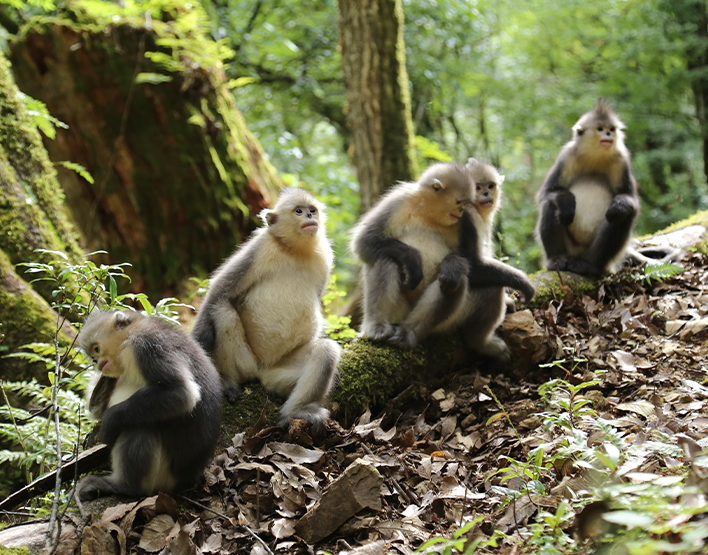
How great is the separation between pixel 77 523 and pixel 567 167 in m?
6.28

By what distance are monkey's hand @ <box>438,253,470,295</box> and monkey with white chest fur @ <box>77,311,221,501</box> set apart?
87.0 inches

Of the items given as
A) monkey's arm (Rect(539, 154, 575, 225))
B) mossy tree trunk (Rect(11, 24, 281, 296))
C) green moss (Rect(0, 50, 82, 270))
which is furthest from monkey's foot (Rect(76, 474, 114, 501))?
monkey's arm (Rect(539, 154, 575, 225))

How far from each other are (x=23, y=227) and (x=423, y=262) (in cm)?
358

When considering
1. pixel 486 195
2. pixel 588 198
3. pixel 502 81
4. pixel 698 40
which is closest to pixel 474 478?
pixel 486 195

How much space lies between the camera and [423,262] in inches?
209

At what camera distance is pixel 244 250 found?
4.64 m

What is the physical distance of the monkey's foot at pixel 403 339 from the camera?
5.02 meters

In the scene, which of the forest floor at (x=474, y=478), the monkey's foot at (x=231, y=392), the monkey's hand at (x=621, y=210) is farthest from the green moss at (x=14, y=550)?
the monkey's hand at (x=621, y=210)

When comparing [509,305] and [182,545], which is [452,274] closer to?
[509,305]

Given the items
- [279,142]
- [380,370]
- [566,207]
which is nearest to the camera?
[380,370]

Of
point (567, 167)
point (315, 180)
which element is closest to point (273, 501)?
point (567, 167)

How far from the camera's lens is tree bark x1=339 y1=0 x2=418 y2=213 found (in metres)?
8.72

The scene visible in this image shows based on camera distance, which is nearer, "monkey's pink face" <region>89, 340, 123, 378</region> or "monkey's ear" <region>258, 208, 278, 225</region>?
"monkey's pink face" <region>89, 340, 123, 378</region>

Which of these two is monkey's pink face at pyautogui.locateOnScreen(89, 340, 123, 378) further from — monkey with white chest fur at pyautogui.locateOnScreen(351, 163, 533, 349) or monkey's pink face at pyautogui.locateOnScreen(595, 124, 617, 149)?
monkey's pink face at pyautogui.locateOnScreen(595, 124, 617, 149)
